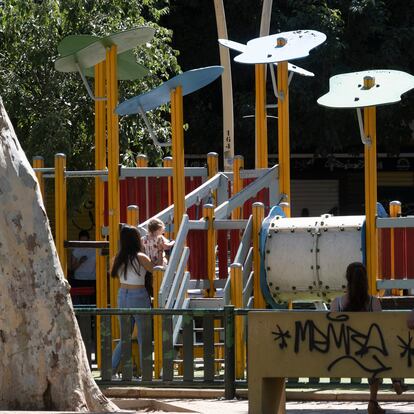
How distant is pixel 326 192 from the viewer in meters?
36.2

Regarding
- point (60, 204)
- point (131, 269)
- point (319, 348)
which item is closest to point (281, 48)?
point (60, 204)

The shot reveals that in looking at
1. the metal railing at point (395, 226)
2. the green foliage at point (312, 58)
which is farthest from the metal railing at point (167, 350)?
the green foliage at point (312, 58)

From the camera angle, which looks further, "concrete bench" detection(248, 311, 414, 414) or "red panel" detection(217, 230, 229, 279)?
"red panel" detection(217, 230, 229, 279)

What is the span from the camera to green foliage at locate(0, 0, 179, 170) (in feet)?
74.3

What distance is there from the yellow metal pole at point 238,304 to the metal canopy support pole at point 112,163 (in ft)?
5.29

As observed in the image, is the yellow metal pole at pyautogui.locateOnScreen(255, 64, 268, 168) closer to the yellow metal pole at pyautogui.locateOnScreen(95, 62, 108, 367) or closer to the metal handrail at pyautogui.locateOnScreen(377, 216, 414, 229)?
the yellow metal pole at pyautogui.locateOnScreen(95, 62, 108, 367)

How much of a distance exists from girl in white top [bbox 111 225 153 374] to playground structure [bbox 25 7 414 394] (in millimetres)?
147

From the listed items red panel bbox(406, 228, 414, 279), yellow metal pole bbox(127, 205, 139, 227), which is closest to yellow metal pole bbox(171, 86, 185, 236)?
yellow metal pole bbox(127, 205, 139, 227)

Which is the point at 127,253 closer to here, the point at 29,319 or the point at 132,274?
the point at 132,274

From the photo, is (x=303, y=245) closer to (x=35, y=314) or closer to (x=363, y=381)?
(x=363, y=381)

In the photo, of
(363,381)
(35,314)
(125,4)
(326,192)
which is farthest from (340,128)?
(35,314)

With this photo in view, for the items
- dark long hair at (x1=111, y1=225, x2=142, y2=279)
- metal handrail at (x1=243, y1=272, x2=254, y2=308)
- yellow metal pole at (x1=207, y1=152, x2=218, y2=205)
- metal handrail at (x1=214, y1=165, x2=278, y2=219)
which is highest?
yellow metal pole at (x1=207, y1=152, x2=218, y2=205)

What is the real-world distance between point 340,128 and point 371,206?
16.2m

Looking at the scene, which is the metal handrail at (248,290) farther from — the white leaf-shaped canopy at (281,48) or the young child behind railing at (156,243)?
the white leaf-shaped canopy at (281,48)
